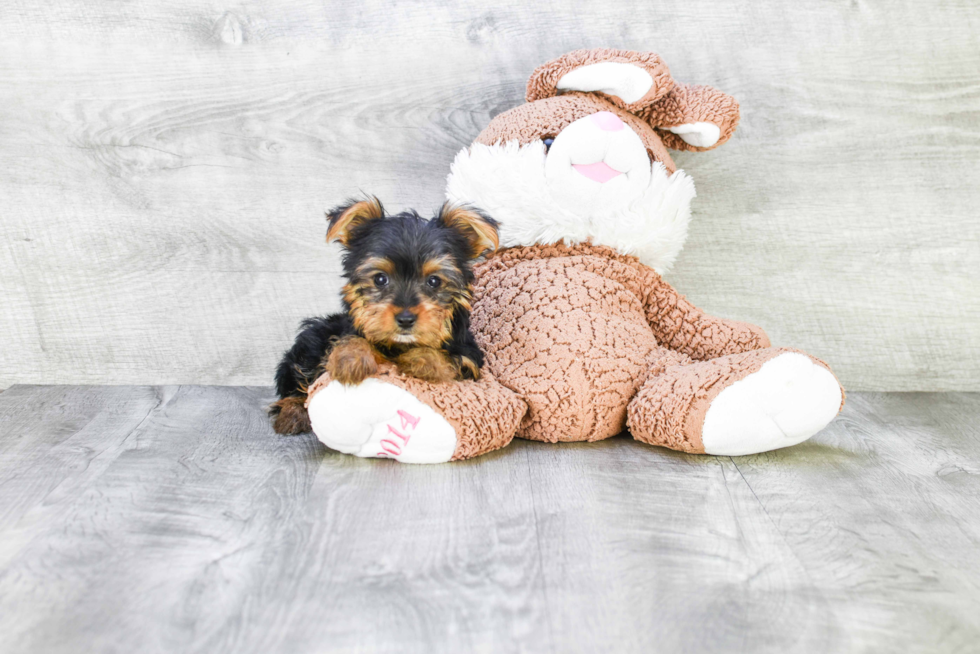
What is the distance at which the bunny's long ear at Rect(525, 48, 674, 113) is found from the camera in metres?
2.05

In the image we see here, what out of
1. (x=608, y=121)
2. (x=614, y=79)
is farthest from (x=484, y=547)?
(x=614, y=79)

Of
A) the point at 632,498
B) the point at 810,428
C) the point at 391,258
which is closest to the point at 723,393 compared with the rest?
the point at 810,428

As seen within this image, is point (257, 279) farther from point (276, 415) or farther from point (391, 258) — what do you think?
point (391, 258)

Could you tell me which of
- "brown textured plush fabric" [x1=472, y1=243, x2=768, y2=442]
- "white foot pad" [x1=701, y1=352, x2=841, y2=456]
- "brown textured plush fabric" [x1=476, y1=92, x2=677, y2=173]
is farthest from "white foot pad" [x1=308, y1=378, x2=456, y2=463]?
"brown textured plush fabric" [x1=476, y1=92, x2=677, y2=173]

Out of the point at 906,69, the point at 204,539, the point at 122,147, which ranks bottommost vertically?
the point at 204,539

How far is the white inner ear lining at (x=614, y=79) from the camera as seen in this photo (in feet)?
6.70

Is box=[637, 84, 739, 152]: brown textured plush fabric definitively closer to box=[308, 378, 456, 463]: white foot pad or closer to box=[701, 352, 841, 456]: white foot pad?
box=[701, 352, 841, 456]: white foot pad

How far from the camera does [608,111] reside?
207cm

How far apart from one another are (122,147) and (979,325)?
2.92 meters

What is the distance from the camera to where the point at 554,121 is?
204 centimetres

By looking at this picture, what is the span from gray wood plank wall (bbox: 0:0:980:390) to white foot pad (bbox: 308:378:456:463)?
0.90 m

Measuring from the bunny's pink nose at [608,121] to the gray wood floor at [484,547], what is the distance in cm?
81

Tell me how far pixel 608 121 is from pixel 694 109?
1.09ft

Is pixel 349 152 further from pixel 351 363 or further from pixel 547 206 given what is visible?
pixel 351 363
